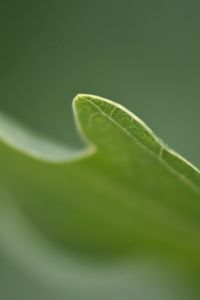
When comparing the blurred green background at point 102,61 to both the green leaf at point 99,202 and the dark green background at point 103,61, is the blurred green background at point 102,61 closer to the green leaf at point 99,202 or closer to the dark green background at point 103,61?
the dark green background at point 103,61

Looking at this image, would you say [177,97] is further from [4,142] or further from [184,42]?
[4,142]

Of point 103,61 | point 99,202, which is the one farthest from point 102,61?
point 99,202

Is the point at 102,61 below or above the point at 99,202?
above

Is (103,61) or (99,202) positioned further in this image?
(103,61)

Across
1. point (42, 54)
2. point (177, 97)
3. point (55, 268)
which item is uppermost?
point (177, 97)

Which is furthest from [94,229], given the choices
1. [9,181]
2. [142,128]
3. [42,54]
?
[42,54]

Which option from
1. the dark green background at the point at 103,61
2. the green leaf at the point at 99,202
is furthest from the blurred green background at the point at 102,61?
the green leaf at the point at 99,202

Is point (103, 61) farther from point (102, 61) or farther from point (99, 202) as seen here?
point (99, 202)
